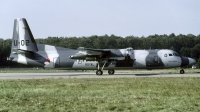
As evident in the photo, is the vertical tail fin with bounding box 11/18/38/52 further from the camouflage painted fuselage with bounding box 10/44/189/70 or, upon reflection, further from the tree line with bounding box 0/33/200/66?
the tree line with bounding box 0/33/200/66

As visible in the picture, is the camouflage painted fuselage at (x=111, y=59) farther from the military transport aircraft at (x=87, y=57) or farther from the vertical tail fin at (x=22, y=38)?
the vertical tail fin at (x=22, y=38)

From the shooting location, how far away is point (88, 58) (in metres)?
36.9

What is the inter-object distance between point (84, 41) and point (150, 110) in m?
102

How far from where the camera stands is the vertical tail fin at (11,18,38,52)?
38031 mm

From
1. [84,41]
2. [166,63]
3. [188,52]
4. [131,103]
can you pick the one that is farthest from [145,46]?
[131,103]

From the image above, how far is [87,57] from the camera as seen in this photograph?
36938 mm

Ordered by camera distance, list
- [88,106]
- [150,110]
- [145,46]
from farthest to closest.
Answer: [145,46]
[88,106]
[150,110]

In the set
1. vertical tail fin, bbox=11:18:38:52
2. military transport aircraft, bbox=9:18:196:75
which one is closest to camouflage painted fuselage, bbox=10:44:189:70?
military transport aircraft, bbox=9:18:196:75

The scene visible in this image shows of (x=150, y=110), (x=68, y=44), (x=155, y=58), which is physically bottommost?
(x=150, y=110)

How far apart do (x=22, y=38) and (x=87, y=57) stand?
28.3 ft

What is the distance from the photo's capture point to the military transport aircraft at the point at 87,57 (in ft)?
119

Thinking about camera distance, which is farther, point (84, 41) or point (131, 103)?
point (84, 41)

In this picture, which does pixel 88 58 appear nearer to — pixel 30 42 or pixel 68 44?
pixel 30 42

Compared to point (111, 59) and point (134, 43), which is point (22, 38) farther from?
point (134, 43)
